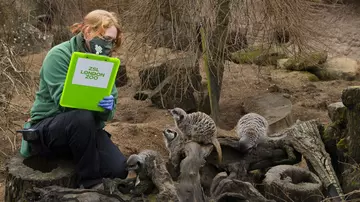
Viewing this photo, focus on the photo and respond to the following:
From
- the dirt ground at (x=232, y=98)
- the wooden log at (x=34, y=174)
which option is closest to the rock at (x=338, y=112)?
the wooden log at (x=34, y=174)

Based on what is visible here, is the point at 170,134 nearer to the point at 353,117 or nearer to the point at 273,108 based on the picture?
the point at 353,117

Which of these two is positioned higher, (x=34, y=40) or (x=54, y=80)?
(x=54, y=80)

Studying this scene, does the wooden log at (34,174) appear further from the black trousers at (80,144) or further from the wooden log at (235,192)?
the wooden log at (235,192)

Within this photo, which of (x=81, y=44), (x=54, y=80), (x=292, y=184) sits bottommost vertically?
(x=292, y=184)

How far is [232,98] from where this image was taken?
734 centimetres

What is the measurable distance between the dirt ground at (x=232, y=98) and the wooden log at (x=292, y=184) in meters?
2.19

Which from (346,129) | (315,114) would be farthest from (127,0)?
(346,129)

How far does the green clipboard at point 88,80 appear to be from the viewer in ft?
10.6

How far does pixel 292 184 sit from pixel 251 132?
48 centimetres

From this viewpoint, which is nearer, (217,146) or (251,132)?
(217,146)

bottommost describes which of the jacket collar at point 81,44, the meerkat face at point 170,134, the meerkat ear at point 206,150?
the meerkat ear at point 206,150

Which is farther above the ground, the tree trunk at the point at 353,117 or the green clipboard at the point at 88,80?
the green clipboard at the point at 88,80

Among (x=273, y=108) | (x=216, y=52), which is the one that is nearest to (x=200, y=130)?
(x=216, y=52)

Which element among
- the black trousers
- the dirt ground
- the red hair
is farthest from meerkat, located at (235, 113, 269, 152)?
the dirt ground
